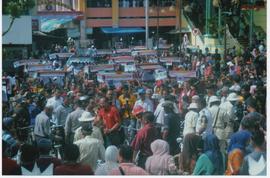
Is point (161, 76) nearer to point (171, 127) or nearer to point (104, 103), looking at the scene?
point (104, 103)

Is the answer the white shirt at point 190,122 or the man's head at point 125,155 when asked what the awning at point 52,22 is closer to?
the white shirt at point 190,122

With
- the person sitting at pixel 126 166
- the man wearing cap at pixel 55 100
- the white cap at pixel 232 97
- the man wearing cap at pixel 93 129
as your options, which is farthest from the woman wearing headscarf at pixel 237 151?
the man wearing cap at pixel 55 100

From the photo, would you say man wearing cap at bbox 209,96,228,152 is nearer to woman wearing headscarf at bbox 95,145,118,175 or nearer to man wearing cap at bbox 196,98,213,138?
man wearing cap at bbox 196,98,213,138

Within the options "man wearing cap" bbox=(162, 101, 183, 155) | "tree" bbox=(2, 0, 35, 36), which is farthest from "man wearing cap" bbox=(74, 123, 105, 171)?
"tree" bbox=(2, 0, 35, 36)

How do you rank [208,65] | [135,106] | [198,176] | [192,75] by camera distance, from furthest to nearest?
[208,65]
[192,75]
[135,106]
[198,176]

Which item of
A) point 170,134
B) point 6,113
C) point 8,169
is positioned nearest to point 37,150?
point 8,169

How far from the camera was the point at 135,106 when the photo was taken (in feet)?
41.2

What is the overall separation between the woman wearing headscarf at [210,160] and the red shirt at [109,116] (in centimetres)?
334

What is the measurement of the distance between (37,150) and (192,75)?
9008 millimetres

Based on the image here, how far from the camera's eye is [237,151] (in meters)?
8.29

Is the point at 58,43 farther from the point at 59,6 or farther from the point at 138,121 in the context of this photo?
the point at 138,121

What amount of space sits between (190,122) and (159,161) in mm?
2003

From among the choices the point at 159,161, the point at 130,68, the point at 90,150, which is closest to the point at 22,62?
the point at 130,68

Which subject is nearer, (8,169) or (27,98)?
(8,169)
